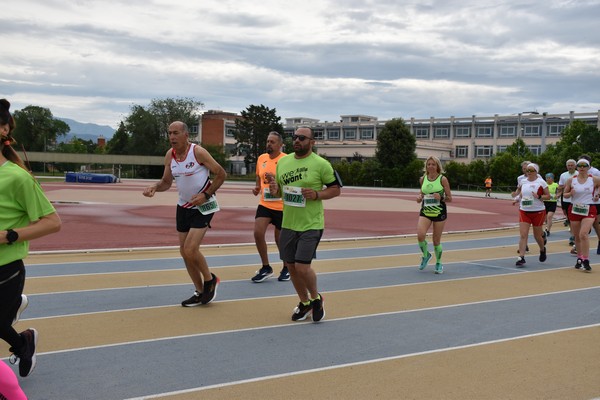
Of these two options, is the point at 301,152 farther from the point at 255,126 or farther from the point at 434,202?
the point at 255,126

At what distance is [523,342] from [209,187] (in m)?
3.80

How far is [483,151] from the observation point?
104 m

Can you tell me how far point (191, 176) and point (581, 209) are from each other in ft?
25.3

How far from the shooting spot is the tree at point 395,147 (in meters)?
73.1

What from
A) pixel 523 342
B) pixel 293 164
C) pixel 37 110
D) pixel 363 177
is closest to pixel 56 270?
pixel 293 164

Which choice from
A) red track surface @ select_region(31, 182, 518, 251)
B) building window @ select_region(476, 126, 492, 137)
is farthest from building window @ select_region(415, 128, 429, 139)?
red track surface @ select_region(31, 182, 518, 251)

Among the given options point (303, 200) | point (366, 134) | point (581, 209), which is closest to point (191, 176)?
point (303, 200)

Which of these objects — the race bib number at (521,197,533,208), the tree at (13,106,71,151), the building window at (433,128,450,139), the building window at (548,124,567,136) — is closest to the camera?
the race bib number at (521,197,533,208)

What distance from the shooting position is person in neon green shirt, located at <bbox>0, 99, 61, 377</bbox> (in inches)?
169

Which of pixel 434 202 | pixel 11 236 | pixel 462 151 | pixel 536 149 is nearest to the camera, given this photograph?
pixel 11 236

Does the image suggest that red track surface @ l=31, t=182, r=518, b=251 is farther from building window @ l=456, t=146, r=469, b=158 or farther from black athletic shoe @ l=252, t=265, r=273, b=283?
building window @ l=456, t=146, r=469, b=158

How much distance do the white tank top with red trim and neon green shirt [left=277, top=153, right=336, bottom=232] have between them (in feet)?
3.41

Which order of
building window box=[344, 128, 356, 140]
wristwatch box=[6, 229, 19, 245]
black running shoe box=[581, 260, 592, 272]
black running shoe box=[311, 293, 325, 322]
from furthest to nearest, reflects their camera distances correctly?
building window box=[344, 128, 356, 140] → black running shoe box=[581, 260, 592, 272] → black running shoe box=[311, 293, 325, 322] → wristwatch box=[6, 229, 19, 245]

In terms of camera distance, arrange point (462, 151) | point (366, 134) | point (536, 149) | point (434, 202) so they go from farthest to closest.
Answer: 1. point (366, 134)
2. point (462, 151)
3. point (536, 149)
4. point (434, 202)
